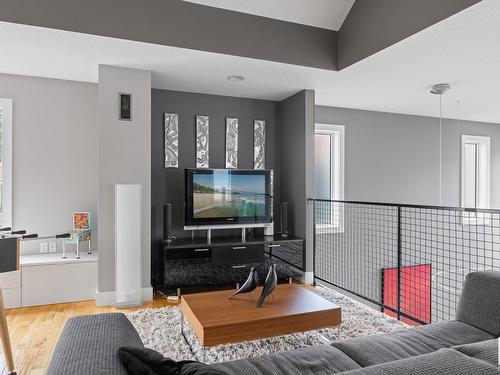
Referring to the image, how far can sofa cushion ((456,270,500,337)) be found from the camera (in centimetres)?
173

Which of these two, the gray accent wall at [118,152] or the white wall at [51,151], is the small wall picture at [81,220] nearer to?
the white wall at [51,151]

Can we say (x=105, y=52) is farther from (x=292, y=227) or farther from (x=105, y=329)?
(x=292, y=227)

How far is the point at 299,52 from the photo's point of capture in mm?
3381

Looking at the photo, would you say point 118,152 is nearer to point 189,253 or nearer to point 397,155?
point 189,253

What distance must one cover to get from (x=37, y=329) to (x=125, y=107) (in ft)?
7.06

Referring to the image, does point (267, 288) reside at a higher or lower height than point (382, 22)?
lower

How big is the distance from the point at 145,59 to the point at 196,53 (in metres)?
0.52

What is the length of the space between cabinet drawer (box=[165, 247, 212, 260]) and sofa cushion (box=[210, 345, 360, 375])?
2401mm

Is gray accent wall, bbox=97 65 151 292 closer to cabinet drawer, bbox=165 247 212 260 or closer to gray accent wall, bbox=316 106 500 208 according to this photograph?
cabinet drawer, bbox=165 247 212 260

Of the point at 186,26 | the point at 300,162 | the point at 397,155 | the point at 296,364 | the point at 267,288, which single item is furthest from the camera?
the point at 397,155

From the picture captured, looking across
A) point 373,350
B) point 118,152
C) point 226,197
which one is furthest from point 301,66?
point 373,350

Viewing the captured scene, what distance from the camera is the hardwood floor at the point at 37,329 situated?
7.57ft

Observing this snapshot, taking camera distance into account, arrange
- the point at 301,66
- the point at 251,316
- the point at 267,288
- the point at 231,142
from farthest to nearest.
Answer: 1. the point at 231,142
2. the point at 301,66
3. the point at 267,288
4. the point at 251,316

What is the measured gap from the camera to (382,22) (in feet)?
9.62
